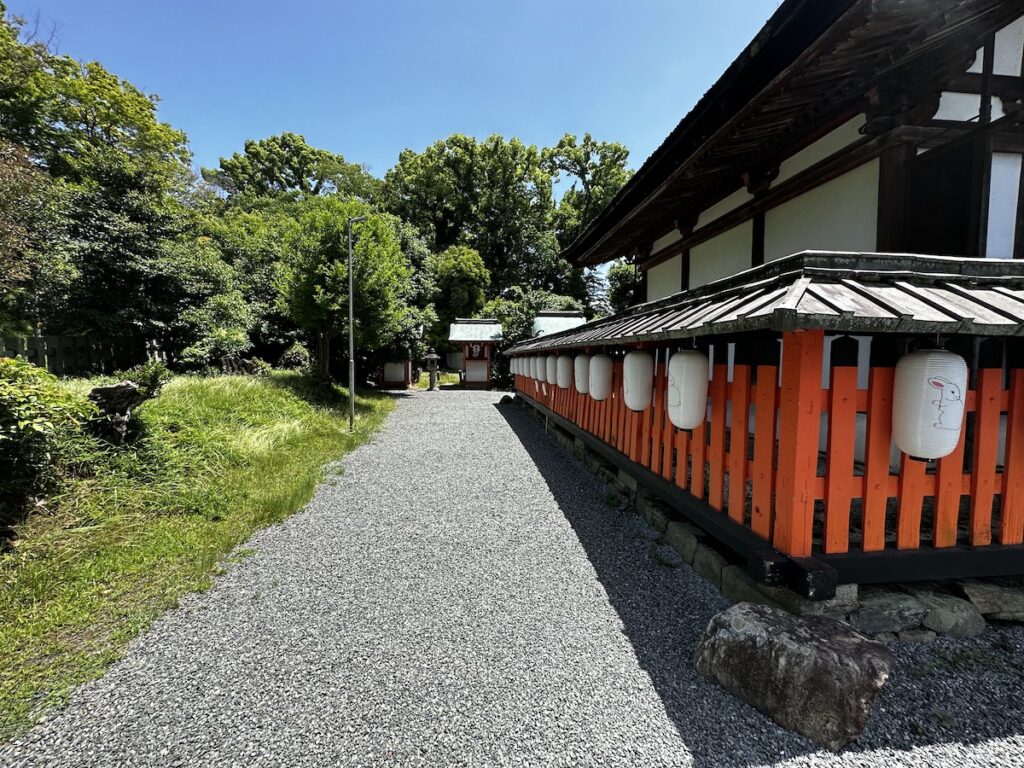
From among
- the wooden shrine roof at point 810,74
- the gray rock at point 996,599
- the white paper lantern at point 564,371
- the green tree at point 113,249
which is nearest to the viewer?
the gray rock at point 996,599

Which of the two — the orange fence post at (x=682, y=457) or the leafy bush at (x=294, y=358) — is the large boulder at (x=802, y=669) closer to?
the orange fence post at (x=682, y=457)

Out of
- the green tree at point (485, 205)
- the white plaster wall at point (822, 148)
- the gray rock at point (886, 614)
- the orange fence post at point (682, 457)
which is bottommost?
the gray rock at point (886, 614)

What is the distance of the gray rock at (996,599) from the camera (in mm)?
2281

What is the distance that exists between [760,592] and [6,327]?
14931 millimetres

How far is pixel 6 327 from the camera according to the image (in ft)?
29.8

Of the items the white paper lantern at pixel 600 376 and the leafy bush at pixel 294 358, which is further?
the leafy bush at pixel 294 358

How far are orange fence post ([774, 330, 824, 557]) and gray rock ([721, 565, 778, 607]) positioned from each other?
1.19ft

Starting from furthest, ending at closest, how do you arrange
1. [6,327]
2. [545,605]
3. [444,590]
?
[6,327] → [444,590] → [545,605]

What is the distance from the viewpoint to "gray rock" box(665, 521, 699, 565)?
10.3 ft

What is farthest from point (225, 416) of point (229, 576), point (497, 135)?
point (497, 135)

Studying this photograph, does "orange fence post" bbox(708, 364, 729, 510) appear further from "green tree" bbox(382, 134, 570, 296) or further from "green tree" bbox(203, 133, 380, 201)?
"green tree" bbox(203, 133, 380, 201)

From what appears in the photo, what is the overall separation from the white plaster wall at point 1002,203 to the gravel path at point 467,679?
2865mm

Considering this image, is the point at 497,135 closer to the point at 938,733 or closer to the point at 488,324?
the point at 488,324

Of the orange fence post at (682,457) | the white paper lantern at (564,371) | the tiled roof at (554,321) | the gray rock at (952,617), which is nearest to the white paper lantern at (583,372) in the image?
the white paper lantern at (564,371)
